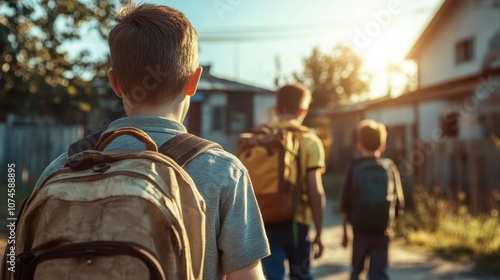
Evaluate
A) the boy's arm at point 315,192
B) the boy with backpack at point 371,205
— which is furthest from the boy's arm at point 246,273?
the boy with backpack at point 371,205

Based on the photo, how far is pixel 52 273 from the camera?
1.50 m

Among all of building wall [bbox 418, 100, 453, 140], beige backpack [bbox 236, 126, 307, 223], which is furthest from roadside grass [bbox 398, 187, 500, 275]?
building wall [bbox 418, 100, 453, 140]

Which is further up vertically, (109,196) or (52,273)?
(109,196)

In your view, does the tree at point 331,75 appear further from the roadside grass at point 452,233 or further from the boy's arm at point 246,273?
the boy's arm at point 246,273

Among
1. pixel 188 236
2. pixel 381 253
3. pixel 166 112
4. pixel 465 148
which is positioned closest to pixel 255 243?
pixel 188 236

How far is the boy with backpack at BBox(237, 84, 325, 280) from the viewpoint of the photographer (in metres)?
4.04

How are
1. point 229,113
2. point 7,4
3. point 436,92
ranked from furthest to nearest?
point 229,113, point 436,92, point 7,4

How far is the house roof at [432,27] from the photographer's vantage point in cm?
2165

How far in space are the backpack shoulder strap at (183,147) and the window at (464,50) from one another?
20.3 metres

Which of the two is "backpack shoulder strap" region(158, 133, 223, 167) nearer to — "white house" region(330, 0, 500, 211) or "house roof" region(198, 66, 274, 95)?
"white house" region(330, 0, 500, 211)

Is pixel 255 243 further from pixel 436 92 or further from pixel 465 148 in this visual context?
pixel 436 92

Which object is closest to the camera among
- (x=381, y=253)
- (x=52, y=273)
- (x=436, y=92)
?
(x=52, y=273)

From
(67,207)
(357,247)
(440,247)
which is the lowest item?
(440,247)

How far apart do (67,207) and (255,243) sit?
0.54m
